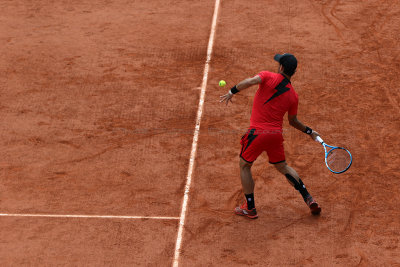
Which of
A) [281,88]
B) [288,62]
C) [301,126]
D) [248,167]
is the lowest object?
[248,167]

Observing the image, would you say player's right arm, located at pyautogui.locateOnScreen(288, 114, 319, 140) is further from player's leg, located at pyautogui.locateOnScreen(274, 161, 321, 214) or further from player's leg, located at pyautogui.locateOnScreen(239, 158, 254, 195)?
player's leg, located at pyautogui.locateOnScreen(239, 158, 254, 195)

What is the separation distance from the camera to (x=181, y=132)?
10.0 metres

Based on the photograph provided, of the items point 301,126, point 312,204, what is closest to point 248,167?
point 301,126

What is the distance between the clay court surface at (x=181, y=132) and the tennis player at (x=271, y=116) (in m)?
0.63

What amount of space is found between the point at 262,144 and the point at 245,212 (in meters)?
1.05

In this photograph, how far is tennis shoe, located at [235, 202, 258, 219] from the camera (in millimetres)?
8189

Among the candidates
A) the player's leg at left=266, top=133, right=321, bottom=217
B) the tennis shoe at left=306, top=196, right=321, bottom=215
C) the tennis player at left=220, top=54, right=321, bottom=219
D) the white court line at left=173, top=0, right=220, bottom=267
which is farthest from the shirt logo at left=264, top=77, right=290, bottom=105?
the white court line at left=173, top=0, right=220, bottom=267

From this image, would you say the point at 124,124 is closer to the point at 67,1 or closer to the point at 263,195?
the point at 263,195

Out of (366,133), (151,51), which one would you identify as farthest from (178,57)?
(366,133)

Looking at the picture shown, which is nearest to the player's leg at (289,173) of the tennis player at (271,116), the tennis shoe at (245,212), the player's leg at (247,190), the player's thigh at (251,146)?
the tennis player at (271,116)

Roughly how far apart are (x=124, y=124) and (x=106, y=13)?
4.56 meters

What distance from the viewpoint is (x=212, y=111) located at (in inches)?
415

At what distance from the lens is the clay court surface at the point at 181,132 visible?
7832 millimetres

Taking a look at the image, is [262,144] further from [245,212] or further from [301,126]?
[245,212]
